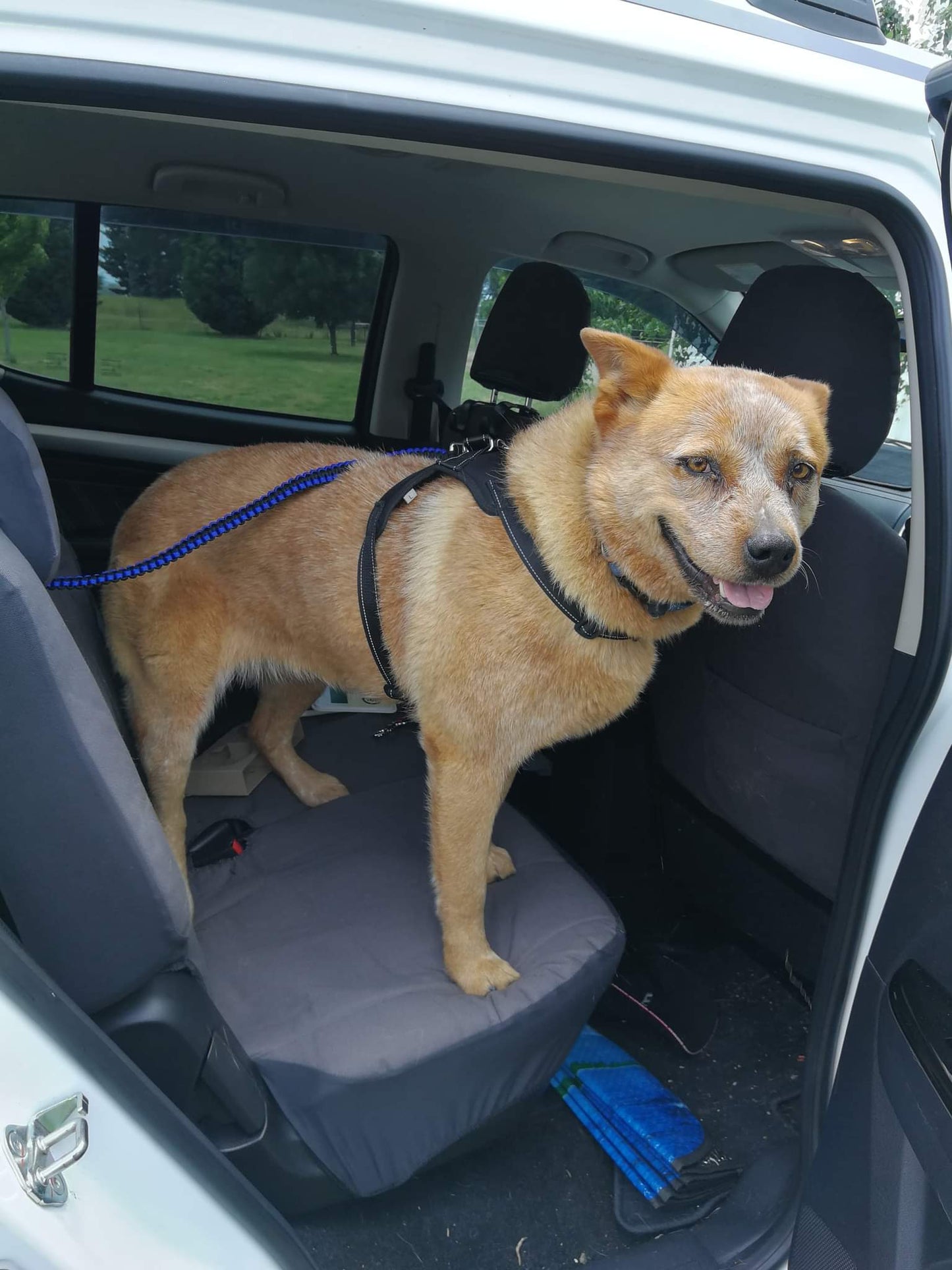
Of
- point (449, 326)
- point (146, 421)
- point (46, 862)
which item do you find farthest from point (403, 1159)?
point (449, 326)

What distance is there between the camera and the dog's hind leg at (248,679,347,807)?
7.82 feet

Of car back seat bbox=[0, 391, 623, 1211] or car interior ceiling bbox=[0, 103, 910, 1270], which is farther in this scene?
car interior ceiling bbox=[0, 103, 910, 1270]

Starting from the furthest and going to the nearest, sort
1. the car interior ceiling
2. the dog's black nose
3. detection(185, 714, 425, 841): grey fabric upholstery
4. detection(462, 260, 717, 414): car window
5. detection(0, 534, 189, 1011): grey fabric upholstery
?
detection(462, 260, 717, 414): car window → detection(185, 714, 425, 841): grey fabric upholstery → the dog's black nose → the car interior ceiling → detection(0, 534, 189, 1011): grey fabric upholstery

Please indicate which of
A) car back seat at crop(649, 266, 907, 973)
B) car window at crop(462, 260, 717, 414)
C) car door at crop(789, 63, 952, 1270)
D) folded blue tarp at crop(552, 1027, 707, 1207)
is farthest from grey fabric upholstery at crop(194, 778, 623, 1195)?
car window at crop(462, 260, 717, 414)

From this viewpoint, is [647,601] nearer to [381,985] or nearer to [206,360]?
[381,985]

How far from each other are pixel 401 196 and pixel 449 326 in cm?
76

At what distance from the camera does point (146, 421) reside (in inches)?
148

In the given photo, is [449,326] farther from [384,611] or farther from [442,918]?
[442,918]

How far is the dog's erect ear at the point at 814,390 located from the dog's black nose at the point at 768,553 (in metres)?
0.38

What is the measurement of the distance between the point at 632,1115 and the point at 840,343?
1738 mm

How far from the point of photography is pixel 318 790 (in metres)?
2.38

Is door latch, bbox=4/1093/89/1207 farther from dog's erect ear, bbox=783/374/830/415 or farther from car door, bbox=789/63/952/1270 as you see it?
dog's erect ear, bbox=783/374/830/415

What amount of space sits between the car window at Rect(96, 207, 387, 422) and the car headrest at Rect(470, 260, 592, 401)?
44.3 inches

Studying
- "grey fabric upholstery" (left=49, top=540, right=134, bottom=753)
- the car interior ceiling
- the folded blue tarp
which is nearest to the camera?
the car interior ceiling
